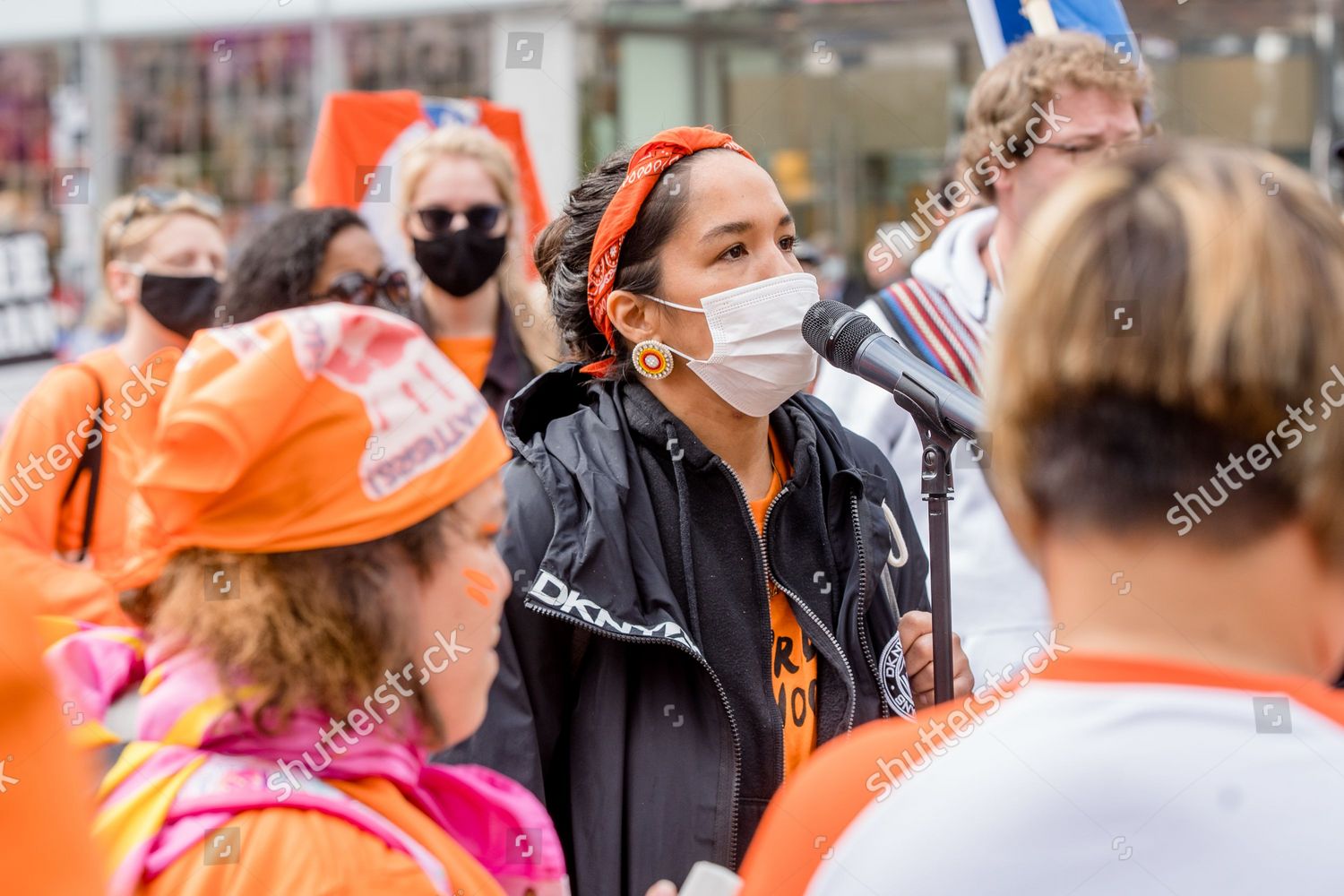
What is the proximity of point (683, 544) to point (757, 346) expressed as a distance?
15.9 inches

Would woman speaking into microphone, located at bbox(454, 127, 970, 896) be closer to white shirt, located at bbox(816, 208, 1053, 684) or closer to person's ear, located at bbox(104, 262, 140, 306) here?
white shirt, located at bbox(816, 208, 1053, 684)

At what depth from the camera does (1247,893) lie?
3.13 feet

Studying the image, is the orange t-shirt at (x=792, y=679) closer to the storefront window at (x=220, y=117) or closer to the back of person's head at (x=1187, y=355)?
the back of person's head at (x=1187, y=355)

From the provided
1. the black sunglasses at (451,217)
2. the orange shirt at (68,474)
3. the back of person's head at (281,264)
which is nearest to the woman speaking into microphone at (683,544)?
the orange shirt at (68,474)

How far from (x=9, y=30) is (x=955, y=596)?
13.0m

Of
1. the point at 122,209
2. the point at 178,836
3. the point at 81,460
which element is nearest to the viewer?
the point at 178,836

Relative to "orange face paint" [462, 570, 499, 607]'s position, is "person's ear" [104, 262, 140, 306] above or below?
below

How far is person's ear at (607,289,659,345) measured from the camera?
2576 mm

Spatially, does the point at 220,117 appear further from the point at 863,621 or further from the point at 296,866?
the point at 296,866

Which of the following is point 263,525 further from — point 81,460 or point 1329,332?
point 81,460

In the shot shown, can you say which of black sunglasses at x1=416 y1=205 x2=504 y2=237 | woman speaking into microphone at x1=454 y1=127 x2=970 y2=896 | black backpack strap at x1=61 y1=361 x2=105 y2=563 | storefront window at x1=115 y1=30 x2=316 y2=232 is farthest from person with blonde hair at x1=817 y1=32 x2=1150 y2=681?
storefront window at x1=115 y1=30 x2=316 y2=232

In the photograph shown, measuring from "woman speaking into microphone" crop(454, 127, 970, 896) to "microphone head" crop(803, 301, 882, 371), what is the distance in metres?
0.13

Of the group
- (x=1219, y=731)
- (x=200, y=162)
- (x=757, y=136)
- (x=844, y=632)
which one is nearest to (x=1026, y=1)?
(x=757, y=136)

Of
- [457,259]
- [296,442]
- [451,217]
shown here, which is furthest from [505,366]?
[296,442]
